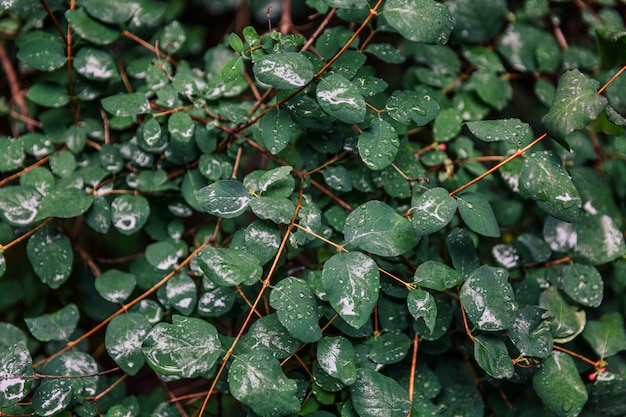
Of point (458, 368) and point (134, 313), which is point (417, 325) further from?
point (134, 313)

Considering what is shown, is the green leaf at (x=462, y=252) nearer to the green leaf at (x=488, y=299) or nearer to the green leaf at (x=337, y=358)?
the green leaf at (x=488, y=299)

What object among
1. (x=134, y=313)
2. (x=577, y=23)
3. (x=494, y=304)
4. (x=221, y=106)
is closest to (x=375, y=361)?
(x=494, y=304)

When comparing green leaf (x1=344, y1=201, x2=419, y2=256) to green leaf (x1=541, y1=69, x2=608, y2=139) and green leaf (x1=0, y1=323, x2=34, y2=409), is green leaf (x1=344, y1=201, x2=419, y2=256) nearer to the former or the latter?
green leaf (x1=541, y1=69, x2=608, y2=139)

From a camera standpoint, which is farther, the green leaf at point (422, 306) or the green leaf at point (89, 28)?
the green leaf at point (89, 28)

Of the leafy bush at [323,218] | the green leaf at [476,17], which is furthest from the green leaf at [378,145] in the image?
the green leaf at [476,17]

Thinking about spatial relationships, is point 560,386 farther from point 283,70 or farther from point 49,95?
point 49,95

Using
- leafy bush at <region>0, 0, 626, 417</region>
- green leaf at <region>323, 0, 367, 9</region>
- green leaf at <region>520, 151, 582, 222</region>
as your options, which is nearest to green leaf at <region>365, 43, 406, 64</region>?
leafy bush at <region>0, 0, 626, 417</region>
